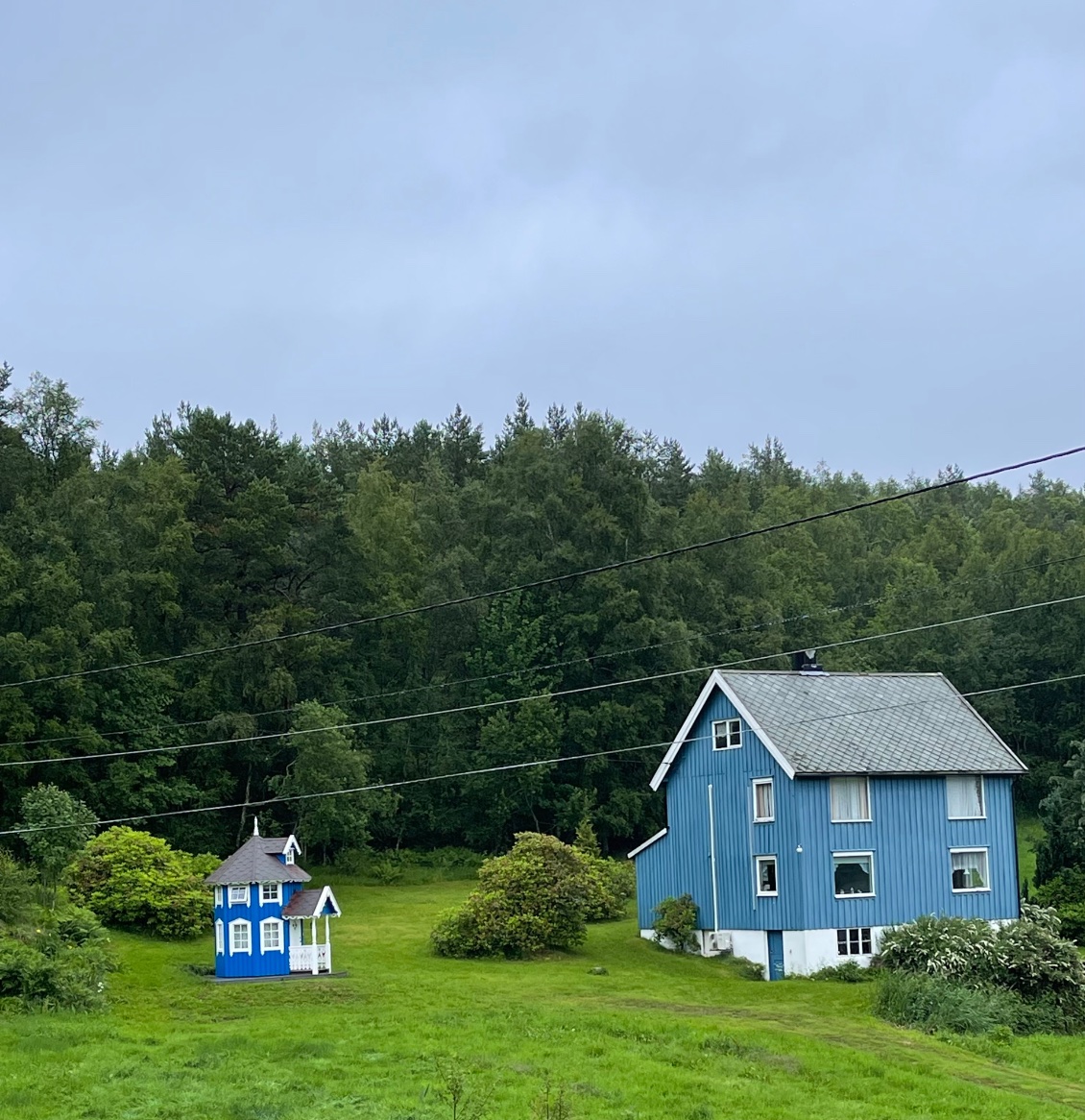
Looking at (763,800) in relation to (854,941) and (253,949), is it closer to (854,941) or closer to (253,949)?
(854,941)

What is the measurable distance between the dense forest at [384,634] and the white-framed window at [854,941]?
25295 mm

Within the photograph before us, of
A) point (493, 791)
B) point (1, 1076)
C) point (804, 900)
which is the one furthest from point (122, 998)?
point (493, 791)

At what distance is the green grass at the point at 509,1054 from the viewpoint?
22969 millimetres

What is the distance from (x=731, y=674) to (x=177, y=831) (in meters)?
30.2

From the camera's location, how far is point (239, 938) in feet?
122

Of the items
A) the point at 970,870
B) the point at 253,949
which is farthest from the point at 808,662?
the point at 253,949

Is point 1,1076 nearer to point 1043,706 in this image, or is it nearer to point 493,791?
point 493,791

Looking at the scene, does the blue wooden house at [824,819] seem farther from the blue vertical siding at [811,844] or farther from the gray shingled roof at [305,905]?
the gray shingled roof at [305,905]

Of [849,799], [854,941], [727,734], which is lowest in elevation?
[854,941]

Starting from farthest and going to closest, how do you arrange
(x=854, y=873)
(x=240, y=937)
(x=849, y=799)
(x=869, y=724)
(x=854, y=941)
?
(x=869, y=724), (x=849, y=799), (x=854, y=873), (x=854, y=941), (x=240, y=937)

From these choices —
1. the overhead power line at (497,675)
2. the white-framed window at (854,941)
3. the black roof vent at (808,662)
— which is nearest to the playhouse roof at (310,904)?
the white-framed window at (854,941)

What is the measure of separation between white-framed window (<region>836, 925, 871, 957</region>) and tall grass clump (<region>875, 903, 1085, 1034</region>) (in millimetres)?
2123

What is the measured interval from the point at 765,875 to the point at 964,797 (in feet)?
21.5

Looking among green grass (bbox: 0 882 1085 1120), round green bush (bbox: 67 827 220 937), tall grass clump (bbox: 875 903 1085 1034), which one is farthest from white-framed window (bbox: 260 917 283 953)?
tall grass clump (bbox: 875 903 1085 1034)
